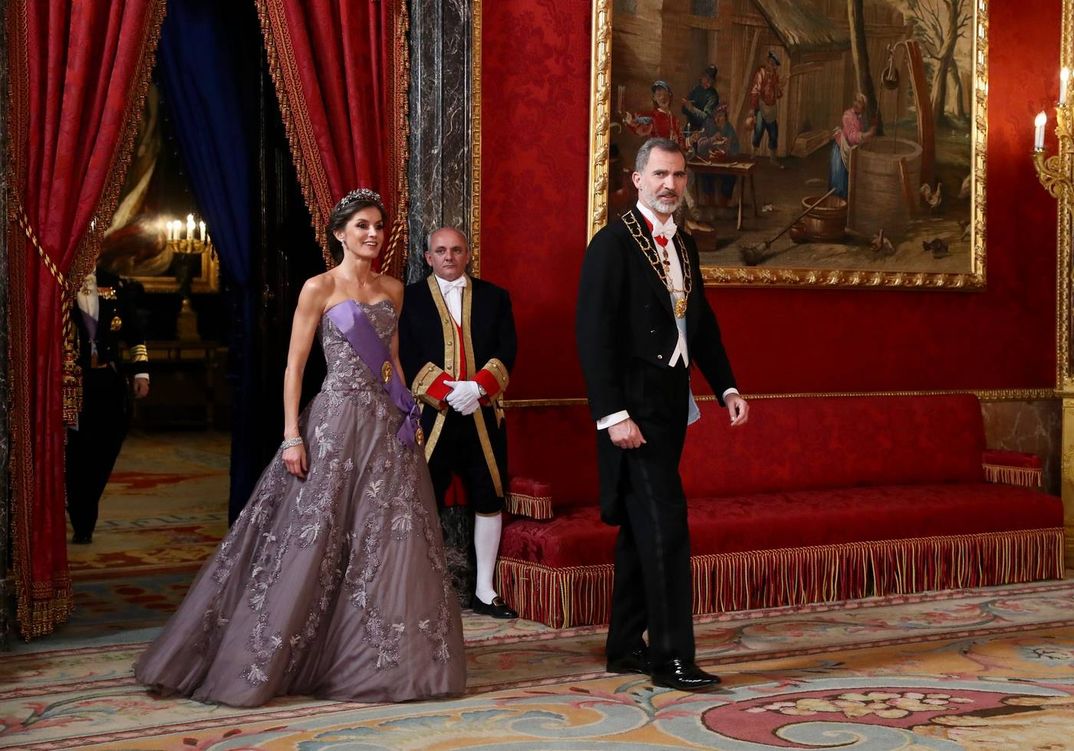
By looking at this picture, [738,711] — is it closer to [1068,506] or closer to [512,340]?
[512,340]

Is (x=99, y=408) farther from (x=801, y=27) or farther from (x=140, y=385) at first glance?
(x=801, y=27)

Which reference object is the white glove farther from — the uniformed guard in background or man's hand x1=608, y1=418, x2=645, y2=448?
the uniformed guard in background

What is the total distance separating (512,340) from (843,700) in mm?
2140

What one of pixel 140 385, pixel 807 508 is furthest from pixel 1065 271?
pixel 140 385

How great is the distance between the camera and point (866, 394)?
22.7 feet

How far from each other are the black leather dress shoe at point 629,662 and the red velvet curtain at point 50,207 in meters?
2.19

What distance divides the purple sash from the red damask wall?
5.24 feet

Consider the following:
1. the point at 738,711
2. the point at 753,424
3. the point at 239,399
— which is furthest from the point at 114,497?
the point at 738,711

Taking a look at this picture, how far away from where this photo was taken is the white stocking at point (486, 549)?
18.6 ft

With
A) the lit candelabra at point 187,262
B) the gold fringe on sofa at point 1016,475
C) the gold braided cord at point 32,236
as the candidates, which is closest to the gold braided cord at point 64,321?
the gold braided cord at point 32,236

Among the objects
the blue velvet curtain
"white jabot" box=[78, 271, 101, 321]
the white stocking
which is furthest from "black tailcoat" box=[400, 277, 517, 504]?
"white jabot" box=[78, 271, 101, 321]

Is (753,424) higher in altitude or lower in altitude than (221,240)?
lower

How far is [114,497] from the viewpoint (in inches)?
368

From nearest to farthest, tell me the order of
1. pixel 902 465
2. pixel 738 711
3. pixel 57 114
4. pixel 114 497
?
pixel 738 711 < pixel 57 114 < pixel 902 465 < pixel 114 497
